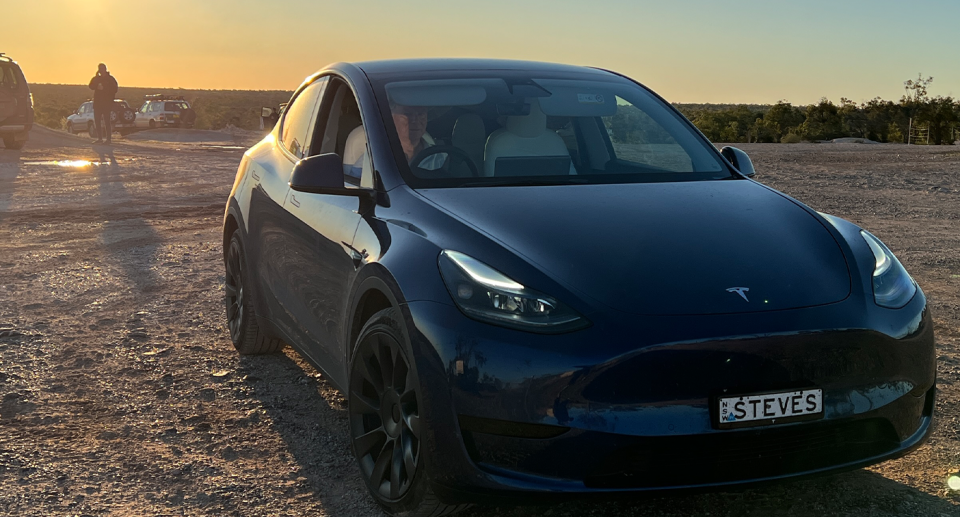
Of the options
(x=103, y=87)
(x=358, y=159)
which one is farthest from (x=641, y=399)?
(x=103, y=87)

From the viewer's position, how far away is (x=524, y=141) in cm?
441

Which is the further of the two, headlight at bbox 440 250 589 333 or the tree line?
the tree line

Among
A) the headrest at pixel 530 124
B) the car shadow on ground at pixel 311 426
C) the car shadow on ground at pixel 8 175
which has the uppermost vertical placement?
the headrest at pixel 530 124

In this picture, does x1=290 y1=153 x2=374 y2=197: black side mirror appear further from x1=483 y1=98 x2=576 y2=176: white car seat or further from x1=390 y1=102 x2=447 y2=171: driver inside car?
x1=483 y1=98 x2=576 y2=176: white car seat

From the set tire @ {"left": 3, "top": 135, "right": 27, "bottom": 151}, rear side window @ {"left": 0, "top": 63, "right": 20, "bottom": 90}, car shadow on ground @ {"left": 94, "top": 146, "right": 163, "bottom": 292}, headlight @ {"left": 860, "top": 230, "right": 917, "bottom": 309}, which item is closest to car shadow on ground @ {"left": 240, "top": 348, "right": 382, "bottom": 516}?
headlight @ {"left": 860, "top": 230, "right": 917, "bottom": 309}

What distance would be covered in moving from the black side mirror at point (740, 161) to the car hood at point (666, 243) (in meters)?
0.61

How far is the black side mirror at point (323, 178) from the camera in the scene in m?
3.99

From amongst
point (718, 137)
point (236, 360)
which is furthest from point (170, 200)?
point (718, 137)

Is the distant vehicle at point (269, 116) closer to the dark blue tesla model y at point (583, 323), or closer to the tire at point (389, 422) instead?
the dark blue tesla model y at point (583, 323)

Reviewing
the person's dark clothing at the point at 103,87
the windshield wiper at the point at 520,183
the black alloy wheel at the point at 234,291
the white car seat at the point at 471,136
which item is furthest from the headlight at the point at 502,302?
the person's dark clothing at the point at 103,87

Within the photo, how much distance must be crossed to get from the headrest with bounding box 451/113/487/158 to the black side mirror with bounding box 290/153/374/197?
0.54m

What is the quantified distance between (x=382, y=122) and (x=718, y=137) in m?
45.0

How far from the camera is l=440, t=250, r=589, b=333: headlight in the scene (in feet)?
9.89

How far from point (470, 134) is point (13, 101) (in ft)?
78.3
